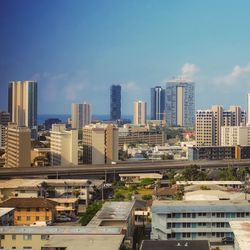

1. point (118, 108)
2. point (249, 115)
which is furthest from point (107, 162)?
point (118, 108)

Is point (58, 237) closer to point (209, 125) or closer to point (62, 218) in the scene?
point (62, 218)

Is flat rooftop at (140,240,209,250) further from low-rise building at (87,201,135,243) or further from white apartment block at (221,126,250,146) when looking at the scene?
white apartment block at (221,126,250,146)

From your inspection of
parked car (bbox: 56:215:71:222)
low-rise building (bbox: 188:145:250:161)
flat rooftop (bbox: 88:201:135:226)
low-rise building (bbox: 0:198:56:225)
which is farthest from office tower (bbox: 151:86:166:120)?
flat rooftop (bbox: 88:201:135:226)

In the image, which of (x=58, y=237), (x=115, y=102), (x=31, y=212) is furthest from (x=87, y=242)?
(x=115, y=102)

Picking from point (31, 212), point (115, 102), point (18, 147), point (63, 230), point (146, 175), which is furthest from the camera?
point (115, 102)

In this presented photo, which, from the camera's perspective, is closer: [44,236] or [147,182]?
[44,236]

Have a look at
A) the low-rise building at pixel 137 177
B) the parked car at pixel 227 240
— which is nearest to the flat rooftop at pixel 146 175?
the low-rise building at pixel 137 177
